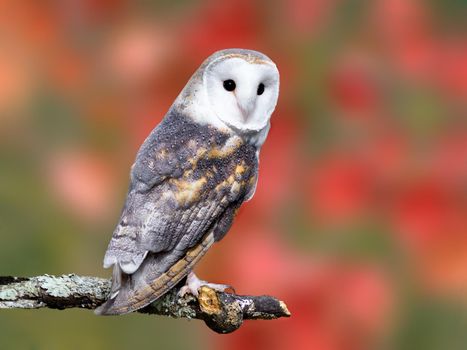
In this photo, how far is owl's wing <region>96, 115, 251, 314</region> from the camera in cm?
167

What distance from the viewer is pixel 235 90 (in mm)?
1712

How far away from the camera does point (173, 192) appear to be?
170 centimetres

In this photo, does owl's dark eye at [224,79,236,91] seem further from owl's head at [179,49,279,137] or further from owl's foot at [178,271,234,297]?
owl's foot at [178,271,234,297]

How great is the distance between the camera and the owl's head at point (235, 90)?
169 cm

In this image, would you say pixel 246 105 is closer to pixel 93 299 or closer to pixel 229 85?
pixel 229 85

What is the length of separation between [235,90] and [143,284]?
288mm

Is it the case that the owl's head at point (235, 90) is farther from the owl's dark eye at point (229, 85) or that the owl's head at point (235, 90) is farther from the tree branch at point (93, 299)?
the tree branch at point (93, 299)

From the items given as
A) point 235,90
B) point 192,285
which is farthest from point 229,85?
point 192,285

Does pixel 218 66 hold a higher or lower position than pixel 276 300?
higher

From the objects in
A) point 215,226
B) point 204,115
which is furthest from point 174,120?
point 215,226

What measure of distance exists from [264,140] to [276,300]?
23cm

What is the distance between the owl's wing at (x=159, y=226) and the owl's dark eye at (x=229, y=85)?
105mm

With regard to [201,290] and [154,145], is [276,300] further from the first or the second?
[154,145]

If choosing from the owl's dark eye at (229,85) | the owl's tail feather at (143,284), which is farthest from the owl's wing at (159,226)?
the owl's dark eye at (229,85)
